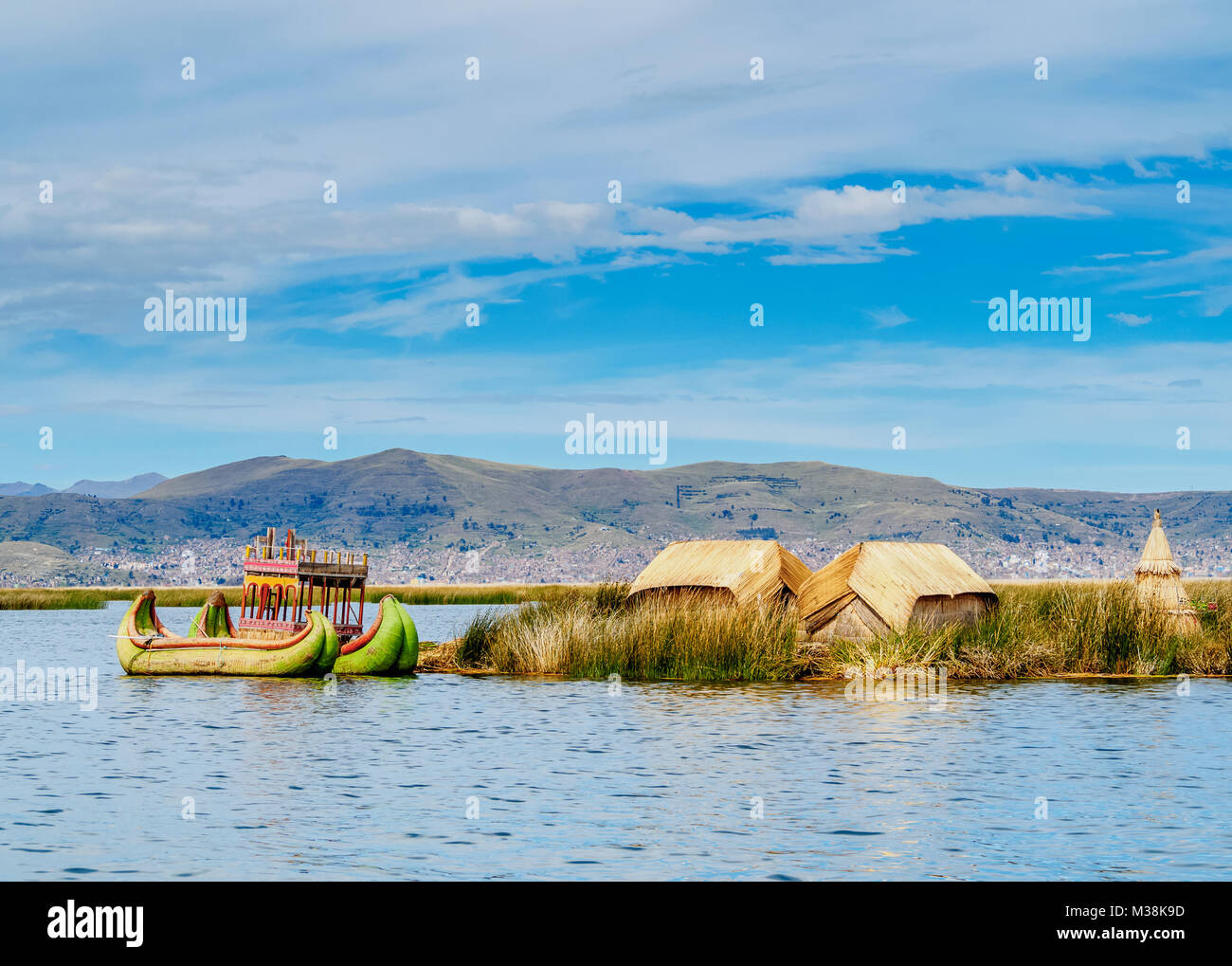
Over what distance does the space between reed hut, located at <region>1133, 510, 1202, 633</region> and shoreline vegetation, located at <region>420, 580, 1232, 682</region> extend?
382mm

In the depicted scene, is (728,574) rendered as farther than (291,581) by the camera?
No

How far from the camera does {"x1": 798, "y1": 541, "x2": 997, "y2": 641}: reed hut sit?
3444 centimetres

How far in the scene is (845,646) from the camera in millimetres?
33344

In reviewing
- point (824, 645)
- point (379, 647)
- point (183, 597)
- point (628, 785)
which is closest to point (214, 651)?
point (379, 647)

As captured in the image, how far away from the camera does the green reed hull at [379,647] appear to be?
36094mm

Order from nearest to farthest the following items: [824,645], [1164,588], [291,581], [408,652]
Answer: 1. [824,645]
2. [1164,588]
3. [408,652]
4. [291,581]

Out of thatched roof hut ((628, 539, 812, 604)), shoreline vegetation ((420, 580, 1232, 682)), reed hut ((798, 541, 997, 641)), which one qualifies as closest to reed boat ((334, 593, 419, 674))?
shoreline vegetation ((420, 580, 1232, 682))

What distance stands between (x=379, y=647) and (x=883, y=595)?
1383 centimetres

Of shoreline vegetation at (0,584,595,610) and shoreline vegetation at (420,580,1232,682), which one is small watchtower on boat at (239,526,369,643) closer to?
shoreline vegetation at (420,580,1232,682)

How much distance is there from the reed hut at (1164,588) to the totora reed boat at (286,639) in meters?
20.0

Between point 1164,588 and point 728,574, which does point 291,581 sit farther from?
point 1164,588

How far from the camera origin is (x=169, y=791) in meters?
18.1

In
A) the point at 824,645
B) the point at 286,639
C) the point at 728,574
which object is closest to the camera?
the point at 824,645
